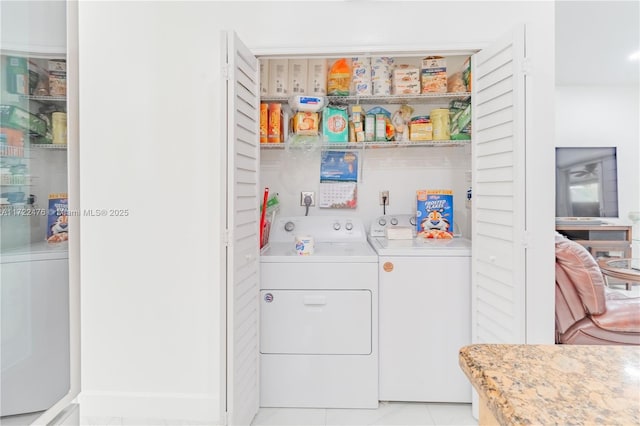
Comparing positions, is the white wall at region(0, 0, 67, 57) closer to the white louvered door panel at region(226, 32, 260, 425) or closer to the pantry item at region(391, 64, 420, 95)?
the white louvered door panel at region(226, 32, 260, 425)

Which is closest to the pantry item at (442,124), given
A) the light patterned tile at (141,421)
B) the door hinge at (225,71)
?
the door hinge at (225,71)

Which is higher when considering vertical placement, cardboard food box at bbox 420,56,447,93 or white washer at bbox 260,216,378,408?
cardboard food box at bbox 420,56,447,93

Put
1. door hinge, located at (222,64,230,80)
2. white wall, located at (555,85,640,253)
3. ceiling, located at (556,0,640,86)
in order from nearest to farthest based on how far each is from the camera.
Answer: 1. door hinge, located at (222,64,230,80)
2. ceiling, located at (556,0,640,86)
3. white wall, located at (555,85,640,253)

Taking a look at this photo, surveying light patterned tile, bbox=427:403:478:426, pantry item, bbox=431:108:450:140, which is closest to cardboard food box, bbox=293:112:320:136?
pantry item, bbox=431:108:450:140

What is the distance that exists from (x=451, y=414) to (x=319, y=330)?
0.86 meters

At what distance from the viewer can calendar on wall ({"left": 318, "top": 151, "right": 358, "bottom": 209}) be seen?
255cm

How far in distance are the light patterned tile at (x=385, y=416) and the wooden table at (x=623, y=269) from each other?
1.85m

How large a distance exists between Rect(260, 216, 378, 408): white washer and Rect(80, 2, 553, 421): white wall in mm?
311

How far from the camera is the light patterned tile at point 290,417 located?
1.84 m

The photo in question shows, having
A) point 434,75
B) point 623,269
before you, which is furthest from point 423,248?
point 623,269

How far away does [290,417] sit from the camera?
1.88m

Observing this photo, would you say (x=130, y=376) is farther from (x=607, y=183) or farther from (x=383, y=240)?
(x=607, y=183)

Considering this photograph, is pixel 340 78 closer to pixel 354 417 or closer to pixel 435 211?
pixel 435 211

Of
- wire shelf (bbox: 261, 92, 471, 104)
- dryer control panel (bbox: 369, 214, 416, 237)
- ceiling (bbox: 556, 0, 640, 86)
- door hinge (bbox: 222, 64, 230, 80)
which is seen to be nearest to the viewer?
door hinge (bbox: 222, 64, 230, 80)
